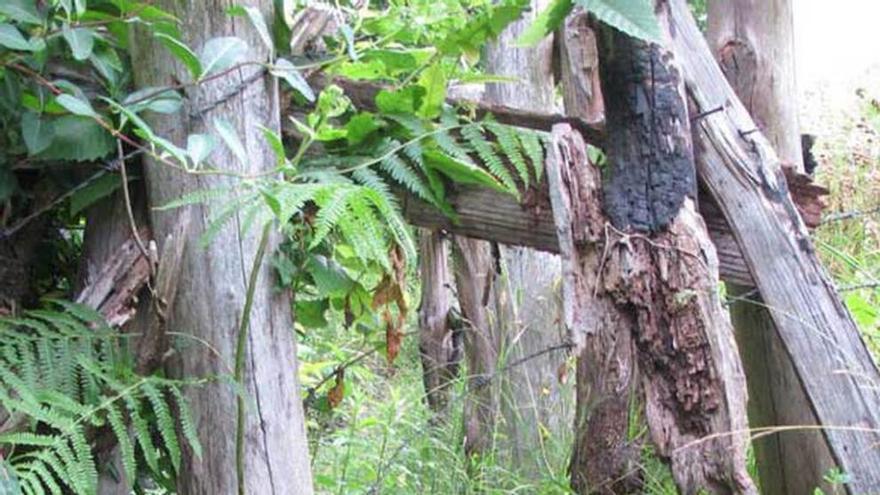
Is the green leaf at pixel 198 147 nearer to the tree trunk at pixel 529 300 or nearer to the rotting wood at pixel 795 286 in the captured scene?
the rotting wood at pixel 795 286

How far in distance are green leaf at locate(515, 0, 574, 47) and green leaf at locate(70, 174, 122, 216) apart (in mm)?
847

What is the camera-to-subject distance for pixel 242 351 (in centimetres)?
213

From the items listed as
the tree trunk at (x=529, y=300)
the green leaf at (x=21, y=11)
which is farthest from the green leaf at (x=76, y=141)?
the tree trunk at (x=529, y=300)

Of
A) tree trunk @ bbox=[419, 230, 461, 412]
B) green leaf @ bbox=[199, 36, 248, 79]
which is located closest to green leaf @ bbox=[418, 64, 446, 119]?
green leaf @ bbox=[199, 36, 248, 79]

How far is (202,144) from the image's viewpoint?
1932 millimetres

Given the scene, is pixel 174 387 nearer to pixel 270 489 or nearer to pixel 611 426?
pixel 270 489

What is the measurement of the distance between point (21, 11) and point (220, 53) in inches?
13.3

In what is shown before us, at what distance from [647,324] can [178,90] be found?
98 cm

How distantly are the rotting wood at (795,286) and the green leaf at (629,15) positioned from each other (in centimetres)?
40

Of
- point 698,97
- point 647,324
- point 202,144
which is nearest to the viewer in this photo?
point 202,144

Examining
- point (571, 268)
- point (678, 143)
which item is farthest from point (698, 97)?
point (571, 268)

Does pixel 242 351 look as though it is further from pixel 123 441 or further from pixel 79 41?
pixel 79 41

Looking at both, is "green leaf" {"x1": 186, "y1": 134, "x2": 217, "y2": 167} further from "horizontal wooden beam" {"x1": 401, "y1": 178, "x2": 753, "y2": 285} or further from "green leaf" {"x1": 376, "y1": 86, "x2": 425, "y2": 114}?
"horizontal wooden beam" {"x1": 401, "y1": 178, "x2": 753, "y2": 285}

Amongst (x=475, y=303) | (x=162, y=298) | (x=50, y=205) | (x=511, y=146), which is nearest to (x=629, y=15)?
(x=511, y=146)
